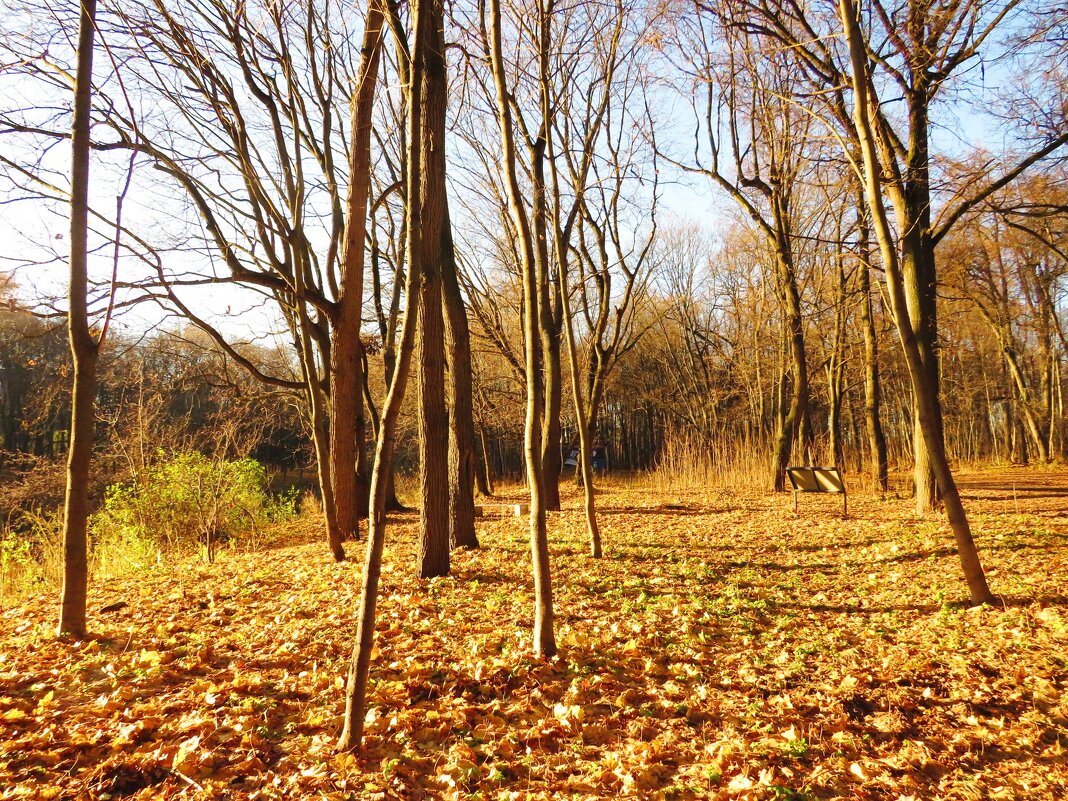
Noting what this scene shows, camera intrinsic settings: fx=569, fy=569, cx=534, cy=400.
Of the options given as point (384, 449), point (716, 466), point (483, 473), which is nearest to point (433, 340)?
point (384, 449)

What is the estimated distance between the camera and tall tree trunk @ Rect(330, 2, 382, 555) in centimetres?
611

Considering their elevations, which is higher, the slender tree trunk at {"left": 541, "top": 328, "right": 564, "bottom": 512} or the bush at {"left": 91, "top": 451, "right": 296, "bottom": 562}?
the slender tree trunk at {"left": 541, "top": 328, "right": 564, "bottom": 512}

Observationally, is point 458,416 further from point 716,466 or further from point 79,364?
point 716,466

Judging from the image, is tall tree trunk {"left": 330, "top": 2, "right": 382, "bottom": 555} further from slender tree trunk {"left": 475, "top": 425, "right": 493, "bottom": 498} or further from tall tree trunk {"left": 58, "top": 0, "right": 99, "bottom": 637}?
slender tree trunk {"left": 475, "top": 425, "right": 493, "bottom": 498}

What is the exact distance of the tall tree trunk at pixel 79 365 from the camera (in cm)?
381

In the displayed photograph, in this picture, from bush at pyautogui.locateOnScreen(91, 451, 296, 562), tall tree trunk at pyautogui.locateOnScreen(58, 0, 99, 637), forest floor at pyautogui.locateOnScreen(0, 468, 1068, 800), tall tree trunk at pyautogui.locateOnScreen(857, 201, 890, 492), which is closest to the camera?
forest floor at pyautogui.locateOnScreen(0, 468, 1068, 800)

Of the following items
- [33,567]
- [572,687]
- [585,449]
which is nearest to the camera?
[572,687]

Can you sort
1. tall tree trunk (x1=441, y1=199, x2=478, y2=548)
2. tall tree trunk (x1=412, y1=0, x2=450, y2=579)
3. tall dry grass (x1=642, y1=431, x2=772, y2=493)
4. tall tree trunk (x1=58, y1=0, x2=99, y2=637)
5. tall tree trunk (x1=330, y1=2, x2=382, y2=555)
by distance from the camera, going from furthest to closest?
tall dry grass (x1=642, y1=431, x2=772, y2=493), tall tree trunk (x1=441, y1=199, x2=478, y2=548), tall tree trunk (x1=330, y1=2, x2=382, y2=555), tall tree trunk (x1=412, y1=0, x2=450, y2=579), tall tree trunk (x1=58, y1=0, x2=99, y2=637)

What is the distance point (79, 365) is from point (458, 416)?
12.2 ft

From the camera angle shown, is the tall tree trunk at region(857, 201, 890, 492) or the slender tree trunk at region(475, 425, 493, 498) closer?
the tall tree trunk at region(857, 201, 890, 492)

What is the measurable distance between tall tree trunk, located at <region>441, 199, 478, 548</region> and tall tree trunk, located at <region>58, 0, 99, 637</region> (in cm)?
321

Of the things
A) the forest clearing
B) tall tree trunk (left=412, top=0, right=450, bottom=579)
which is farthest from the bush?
tall tree trunk (left=412, top=0, right=450, bottom=579)

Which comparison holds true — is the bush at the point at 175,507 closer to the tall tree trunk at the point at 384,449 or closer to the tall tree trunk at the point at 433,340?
the tall tree trunk at the point at 433,340

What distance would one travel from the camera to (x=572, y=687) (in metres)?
3.22
